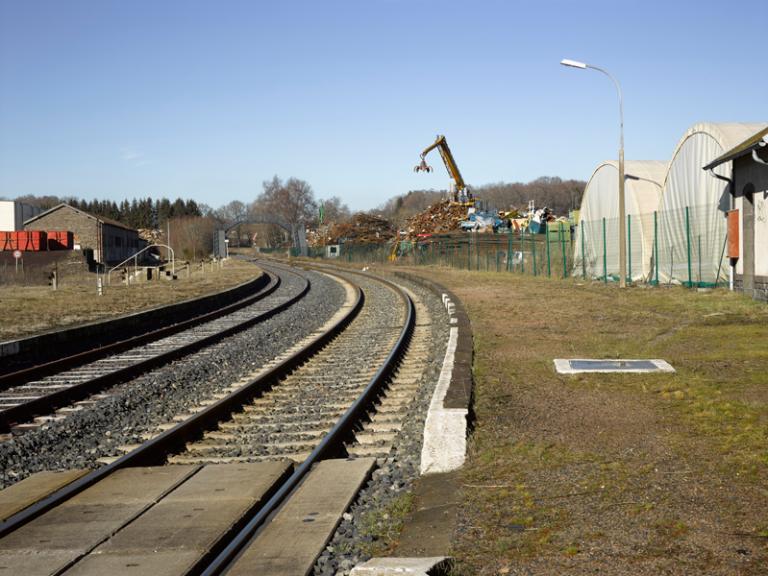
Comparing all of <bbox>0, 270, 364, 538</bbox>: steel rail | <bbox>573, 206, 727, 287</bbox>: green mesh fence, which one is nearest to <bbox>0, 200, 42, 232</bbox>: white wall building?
<bbox>573, 206, 727, 287</bbox>: green mesh fence

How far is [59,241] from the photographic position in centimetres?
8162

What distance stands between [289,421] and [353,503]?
10.9ft

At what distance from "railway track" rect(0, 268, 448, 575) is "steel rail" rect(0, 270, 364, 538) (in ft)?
0.04

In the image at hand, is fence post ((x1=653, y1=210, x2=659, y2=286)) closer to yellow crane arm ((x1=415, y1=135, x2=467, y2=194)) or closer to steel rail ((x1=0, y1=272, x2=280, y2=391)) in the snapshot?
steel rail ((x1=0, y1=272, x2=280, y2=391))

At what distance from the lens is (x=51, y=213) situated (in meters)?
93.8

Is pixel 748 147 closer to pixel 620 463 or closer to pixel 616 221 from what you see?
pixel 616 221

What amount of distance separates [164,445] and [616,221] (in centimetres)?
3045

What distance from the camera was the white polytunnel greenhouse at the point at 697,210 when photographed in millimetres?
24922

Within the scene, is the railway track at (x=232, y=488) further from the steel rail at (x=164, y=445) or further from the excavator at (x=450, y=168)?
the excavator at (x=450, y=168)

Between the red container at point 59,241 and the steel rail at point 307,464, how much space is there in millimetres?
74736

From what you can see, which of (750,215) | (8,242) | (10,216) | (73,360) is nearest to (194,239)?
(10,216)

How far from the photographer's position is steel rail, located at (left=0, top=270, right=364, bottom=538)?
18.6 feet

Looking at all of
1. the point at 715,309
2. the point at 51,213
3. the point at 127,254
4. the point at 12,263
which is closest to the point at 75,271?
the point at 12,263

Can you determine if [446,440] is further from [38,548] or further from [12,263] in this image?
[12,263]
